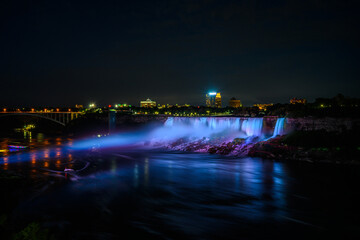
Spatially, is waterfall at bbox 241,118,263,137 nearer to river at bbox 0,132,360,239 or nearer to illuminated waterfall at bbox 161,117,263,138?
illuminated waterfall at bbox 161,117,263,138

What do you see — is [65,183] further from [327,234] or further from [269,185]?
[327,234]

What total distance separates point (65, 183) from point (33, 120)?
346 ft

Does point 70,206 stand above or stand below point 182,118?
below

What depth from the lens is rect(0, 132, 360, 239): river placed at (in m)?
10.3

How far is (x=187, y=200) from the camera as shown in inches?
561

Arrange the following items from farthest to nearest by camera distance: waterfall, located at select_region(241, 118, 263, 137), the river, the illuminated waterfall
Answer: the illuminated waterfall → waterfall, located at select_region(241, 118, 263, 137) → the river

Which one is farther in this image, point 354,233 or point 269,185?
point 269,185

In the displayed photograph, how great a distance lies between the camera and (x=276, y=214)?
39.7ft

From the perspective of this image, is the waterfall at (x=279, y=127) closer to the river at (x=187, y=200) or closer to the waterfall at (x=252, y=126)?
the waterfall at (x=252, y=126)

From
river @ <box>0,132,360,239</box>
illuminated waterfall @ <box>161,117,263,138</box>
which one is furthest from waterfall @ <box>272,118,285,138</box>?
river @ <box>0,132,360,239</box>

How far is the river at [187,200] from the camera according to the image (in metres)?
10.3

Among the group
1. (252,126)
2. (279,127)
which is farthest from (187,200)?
(252,126)

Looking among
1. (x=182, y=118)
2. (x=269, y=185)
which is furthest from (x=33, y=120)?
(x=269, y=185)

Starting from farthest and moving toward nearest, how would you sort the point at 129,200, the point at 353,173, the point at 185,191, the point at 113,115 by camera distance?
the point at 113,115
the point at 353,173
the point at 185,191
the point at 129,200
